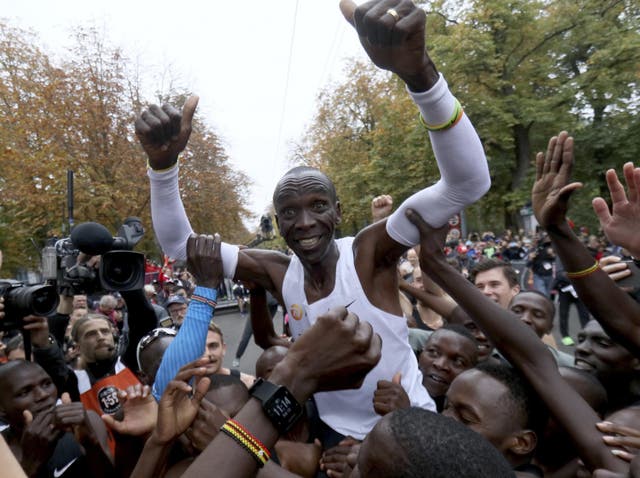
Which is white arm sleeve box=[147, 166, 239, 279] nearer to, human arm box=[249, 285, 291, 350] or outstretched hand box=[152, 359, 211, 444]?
human arm box=[249, 285, 291, 350]

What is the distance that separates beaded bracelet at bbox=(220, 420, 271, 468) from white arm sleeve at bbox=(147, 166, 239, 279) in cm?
109

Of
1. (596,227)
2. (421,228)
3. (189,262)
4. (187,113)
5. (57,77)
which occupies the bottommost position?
(596,227)

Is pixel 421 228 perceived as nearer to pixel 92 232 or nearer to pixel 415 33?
pixel 415 33

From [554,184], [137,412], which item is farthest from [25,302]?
[554,184]

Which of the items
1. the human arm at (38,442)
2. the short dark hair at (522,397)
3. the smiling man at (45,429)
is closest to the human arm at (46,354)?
the smiling man at (45,429)

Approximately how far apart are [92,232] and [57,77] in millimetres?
17358

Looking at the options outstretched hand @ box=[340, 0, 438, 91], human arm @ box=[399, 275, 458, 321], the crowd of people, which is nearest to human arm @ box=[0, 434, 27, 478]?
the crowd of people

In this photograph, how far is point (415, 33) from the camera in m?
1.56

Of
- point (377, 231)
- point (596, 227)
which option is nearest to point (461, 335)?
point (377, 231)

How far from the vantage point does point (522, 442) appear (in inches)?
72.3

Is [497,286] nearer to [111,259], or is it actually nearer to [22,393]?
[111,259]

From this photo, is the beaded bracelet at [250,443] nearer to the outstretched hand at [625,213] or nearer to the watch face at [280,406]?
the watch face at [280,406]

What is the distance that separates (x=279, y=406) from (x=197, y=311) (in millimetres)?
761

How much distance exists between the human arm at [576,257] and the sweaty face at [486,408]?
56cm
